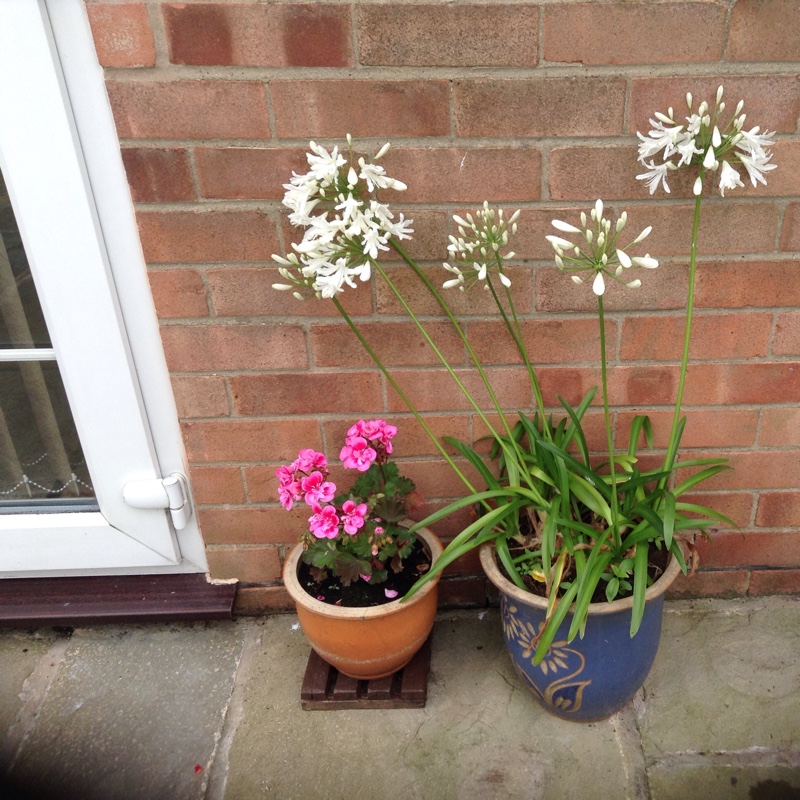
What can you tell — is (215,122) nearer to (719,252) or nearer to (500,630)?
(719,252)

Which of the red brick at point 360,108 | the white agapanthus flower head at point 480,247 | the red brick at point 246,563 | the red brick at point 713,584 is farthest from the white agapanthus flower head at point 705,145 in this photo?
the red brick at point 246,563

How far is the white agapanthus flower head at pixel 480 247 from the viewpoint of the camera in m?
1.46

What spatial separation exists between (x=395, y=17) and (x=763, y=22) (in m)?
0.75

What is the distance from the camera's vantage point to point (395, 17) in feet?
4.92

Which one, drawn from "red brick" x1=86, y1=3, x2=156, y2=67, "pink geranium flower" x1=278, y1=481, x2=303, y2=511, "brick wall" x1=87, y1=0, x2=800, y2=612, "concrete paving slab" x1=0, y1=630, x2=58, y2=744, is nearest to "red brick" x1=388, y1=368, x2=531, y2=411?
"brick wall" x1=87, y1=0, x2=800, y2=612

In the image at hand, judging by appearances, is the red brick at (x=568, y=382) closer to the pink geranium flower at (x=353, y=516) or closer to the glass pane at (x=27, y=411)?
the pink geranium flower at (x=353, y=516)

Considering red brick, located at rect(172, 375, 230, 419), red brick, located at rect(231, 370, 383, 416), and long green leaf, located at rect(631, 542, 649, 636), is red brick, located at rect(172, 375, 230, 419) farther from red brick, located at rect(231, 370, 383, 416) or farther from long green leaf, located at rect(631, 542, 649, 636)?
long green leaf, located at rect(631, 542, 649, 636)

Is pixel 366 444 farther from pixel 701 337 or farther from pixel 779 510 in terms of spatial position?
pixel 779 510

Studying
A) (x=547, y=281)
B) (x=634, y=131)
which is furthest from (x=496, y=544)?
(x=634, y=131)

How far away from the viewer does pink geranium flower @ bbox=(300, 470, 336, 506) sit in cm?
167

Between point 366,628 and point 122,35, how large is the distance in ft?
4.51

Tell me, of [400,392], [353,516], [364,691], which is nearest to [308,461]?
[353,516]

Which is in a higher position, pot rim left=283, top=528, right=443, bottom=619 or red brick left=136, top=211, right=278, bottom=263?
red brick left=136, top=211, right=278, bottom=263

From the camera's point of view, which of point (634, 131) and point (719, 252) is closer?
point (634, 131)
